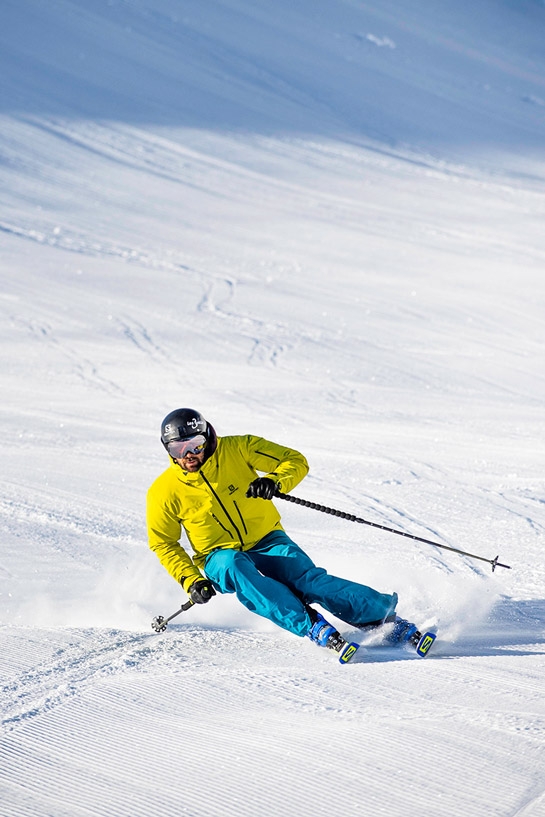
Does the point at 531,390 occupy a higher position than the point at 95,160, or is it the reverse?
the point at 95,160

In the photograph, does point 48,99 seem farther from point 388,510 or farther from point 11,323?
point 388,510

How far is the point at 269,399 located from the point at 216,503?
15.7 ft

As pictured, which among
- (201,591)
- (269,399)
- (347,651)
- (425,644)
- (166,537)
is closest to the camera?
(347,651)

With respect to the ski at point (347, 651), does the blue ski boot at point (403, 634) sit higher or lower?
higher

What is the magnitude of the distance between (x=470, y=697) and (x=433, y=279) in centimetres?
1095

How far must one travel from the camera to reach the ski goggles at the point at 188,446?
14.9ft

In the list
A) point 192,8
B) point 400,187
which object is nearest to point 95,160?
point 400,187

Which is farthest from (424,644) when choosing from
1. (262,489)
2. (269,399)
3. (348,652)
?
(269,399)

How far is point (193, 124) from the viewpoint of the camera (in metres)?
23.9

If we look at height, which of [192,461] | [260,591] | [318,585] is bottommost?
[260,591]

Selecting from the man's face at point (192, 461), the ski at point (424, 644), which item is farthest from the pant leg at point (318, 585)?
the man's face at point (192, 461)

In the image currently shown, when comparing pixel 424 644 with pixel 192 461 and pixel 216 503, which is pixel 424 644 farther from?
pixel 192 461

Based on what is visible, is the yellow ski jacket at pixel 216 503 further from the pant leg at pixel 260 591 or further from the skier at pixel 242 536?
the pant leg at pixel 260 591

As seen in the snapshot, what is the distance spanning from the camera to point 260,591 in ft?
14.4
